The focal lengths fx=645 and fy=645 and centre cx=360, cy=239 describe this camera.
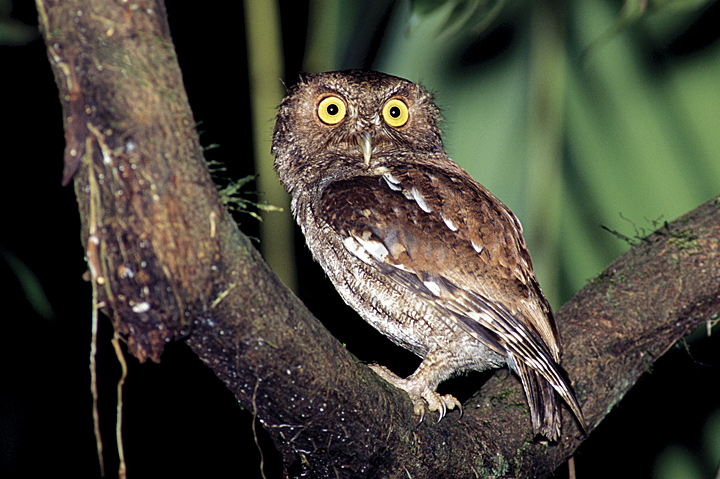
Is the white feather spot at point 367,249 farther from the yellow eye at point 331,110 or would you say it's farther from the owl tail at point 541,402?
the yellow eye at point 331,110

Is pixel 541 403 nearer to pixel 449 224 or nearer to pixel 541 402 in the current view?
pixel 541 402

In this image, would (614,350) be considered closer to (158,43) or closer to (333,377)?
A: (333,377)

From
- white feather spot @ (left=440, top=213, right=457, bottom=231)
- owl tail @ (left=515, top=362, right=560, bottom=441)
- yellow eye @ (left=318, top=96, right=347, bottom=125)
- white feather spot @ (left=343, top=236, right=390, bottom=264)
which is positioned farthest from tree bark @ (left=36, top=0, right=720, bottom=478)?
yellow eye @ (left=318, top=96, right=347, bottom=125)

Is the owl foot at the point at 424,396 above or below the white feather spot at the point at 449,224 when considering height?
below

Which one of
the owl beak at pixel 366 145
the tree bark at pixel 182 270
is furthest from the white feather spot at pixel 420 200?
the tree bark at pixel 182 270

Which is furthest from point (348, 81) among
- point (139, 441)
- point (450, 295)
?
point (139, 441)

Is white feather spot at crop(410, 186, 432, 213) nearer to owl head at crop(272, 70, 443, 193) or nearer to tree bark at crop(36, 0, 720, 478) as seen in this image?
owl head at crop(272, 70, 443, 193)

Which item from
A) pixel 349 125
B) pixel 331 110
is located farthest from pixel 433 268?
pixel 331 110
